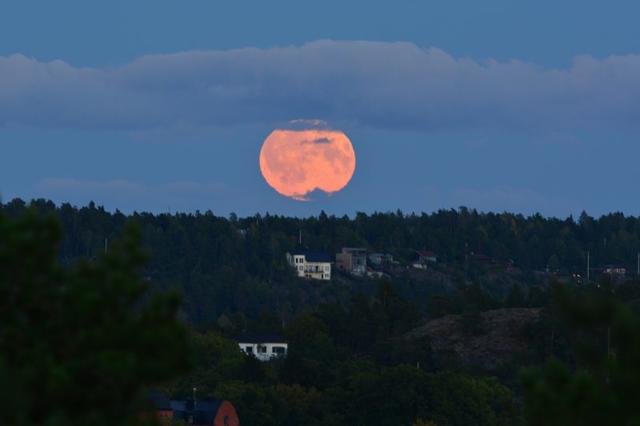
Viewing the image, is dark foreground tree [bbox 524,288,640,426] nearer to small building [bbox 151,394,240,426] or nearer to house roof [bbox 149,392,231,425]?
small building [bbox 151,394,240,426]

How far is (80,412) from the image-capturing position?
134 ft

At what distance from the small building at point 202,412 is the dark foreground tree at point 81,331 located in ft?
370

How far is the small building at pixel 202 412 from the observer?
15775cm

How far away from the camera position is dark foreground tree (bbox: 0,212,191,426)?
40531mm

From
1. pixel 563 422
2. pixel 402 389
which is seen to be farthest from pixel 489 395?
pixel 563 422

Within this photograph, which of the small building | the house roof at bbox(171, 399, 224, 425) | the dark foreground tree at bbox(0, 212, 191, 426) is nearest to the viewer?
the dark foreground tree at bbox(0, 212, 191, 426)

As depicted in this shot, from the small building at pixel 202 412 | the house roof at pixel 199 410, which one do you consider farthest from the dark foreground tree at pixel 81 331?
the house roof at pixel 199 410

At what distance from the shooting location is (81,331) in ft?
137

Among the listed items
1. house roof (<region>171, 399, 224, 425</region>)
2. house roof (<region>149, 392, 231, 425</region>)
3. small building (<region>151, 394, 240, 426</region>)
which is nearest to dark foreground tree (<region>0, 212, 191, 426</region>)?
small building (<region>151, 394, 240, 426</region>)

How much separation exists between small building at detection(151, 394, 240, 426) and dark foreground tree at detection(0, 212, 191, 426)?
11281 cm

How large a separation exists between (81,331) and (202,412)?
393 ft

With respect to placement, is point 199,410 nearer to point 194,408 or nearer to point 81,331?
point 194,408

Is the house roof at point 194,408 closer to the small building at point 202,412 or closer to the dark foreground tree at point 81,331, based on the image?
the small building at point 202,412

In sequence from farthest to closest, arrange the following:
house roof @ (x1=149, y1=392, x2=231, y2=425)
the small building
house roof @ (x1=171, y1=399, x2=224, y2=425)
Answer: house roof @ (x1=171, y1=399, x2=224, y2=425) → house roof @ (x1=149, y1=392, x2=231, y2=425) → the small building
